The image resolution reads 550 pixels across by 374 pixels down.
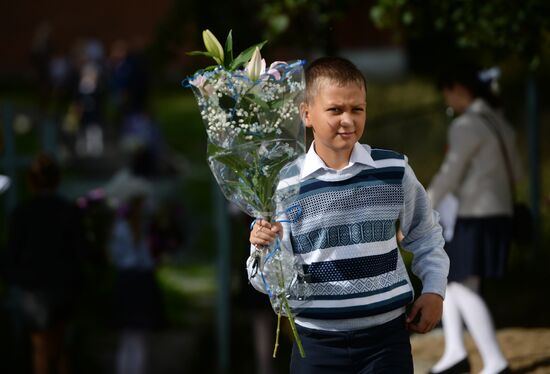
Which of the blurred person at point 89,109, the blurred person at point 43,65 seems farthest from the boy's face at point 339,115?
the blurred person at point 43,65

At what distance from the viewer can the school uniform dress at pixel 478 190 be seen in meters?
5.30

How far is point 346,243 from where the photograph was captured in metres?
3.20

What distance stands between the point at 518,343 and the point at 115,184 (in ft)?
9.78

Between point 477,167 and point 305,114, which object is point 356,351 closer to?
point 305,114

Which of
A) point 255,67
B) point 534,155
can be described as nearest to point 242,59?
point 255,67

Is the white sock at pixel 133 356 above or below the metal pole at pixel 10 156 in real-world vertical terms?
below

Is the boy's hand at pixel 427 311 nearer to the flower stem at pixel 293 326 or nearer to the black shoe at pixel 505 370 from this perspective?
the flower stem at pixel 293 326

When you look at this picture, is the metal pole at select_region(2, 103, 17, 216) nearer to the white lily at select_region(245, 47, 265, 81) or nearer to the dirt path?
the dirt path

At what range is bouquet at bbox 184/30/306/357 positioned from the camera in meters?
3.13

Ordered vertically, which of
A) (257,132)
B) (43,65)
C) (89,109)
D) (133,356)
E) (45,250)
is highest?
(43,65)

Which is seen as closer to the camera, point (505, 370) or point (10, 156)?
point (505, 370)

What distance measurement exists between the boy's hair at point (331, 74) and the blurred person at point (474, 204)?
6.94 ft

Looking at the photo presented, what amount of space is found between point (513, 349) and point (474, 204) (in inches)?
45.3

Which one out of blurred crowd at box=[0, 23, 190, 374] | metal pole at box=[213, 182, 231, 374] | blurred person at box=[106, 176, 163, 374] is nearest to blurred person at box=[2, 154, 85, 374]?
blurred crowd at box=[0, 23, 190, 374]
